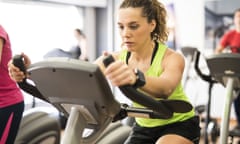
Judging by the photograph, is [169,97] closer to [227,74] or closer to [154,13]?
[154,13]

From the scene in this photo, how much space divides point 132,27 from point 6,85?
2.92ft

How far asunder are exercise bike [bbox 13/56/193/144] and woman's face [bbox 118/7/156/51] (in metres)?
0.30

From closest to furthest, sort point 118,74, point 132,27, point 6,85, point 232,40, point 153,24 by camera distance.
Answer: point 118,74 → point 132,27 → point 153,24 → point 6,85 → point 232,40

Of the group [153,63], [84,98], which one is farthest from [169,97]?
[84,98]

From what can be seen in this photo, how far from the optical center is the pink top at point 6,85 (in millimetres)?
1947

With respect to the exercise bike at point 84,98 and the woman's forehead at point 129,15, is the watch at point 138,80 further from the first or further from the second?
the woman's forehead at point 129,15

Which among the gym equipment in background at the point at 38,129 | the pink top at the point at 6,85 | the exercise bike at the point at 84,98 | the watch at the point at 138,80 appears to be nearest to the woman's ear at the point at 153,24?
the exercise bike at the point at 84,98

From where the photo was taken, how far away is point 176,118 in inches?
70.0

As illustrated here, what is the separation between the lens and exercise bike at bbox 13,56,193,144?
1.07 m

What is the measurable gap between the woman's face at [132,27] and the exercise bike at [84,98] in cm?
30

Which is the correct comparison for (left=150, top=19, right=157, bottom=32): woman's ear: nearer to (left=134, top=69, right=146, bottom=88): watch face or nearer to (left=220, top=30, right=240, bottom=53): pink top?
(left=134, top=69, right=146, bottom=88): watch face

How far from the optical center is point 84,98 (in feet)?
3.79

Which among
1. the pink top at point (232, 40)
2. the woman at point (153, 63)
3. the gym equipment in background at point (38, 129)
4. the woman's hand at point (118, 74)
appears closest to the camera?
the woman's hand at point (118, 74)

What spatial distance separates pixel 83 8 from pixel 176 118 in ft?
16.2
